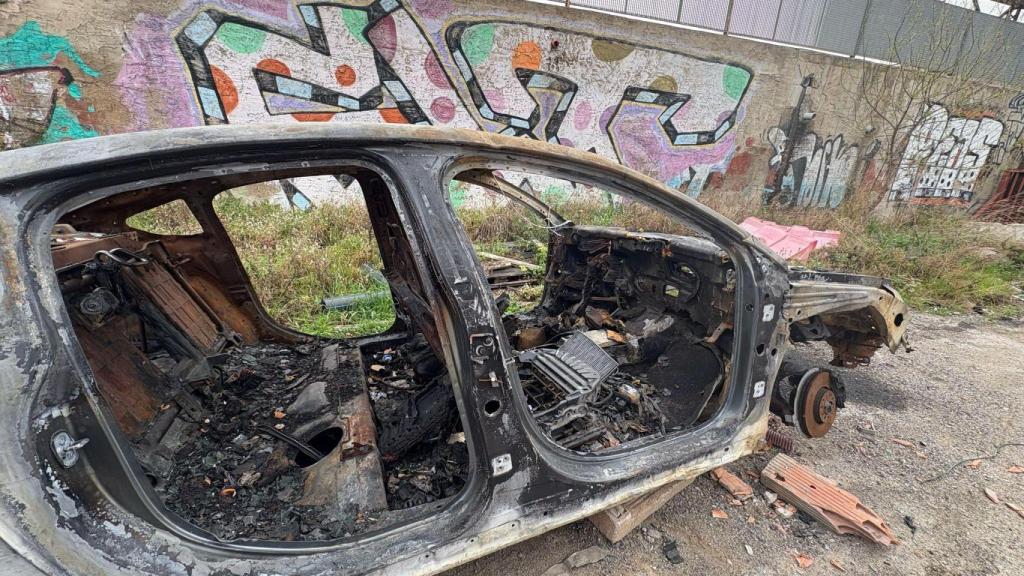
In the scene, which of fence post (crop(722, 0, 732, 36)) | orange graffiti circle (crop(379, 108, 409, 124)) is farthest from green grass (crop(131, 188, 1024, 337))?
fence post (crop(722, 0, 732, 36))

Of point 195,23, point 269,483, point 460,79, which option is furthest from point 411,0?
point 269,483

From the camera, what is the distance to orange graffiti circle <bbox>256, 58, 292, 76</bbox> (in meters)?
6.48

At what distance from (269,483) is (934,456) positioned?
3640 millimetres

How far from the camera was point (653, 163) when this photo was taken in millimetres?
9375

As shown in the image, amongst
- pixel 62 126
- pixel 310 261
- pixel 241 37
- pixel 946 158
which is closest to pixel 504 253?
pixel 310 261

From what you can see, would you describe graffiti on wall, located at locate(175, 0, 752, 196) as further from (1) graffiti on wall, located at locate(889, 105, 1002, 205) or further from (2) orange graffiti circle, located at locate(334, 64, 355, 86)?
(1) graffiti on wall, located at locate(889, 105, 1002, 205)

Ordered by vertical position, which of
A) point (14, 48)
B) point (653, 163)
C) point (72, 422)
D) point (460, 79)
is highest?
point (14, 48)

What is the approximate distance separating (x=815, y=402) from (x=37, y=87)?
9.37 m

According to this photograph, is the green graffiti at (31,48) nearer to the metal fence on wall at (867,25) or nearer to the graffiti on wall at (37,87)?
the graffiti on wall at (37,87)

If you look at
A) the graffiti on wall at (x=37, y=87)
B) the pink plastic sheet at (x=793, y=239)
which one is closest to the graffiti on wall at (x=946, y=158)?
the pink plastic sheet at (x=793, y=239)

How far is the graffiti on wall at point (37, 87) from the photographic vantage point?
17.8 ft

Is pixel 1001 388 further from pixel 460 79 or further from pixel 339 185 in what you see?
pixel 339 185

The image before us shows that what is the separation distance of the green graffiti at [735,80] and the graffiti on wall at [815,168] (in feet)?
4.73

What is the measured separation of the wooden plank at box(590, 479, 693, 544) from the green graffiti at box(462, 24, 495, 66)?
7.62m
